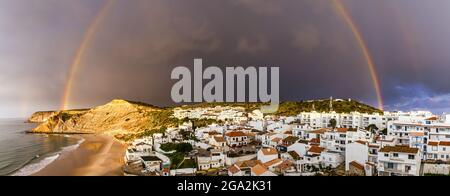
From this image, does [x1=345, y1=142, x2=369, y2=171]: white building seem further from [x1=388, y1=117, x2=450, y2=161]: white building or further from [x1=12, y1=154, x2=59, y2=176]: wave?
[x1=12, y1=154, x2=59, y2=176]: wave

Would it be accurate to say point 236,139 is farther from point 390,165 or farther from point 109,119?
point 109,119

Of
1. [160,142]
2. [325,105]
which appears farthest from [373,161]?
[325,105]

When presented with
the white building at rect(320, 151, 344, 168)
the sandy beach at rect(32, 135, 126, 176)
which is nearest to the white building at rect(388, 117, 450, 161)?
the white building at rect(320, 151, 344, 168)

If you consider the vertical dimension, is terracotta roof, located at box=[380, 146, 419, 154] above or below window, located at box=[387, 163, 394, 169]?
above

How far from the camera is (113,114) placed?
2350 inches

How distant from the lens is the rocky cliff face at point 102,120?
171ft

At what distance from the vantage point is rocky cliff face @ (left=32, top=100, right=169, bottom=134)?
52.2m

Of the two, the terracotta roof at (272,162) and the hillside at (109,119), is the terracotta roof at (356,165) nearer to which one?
the terracotta roof at (272,162)

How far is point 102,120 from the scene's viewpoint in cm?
5819

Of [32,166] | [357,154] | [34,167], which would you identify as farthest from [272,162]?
[32,166]
